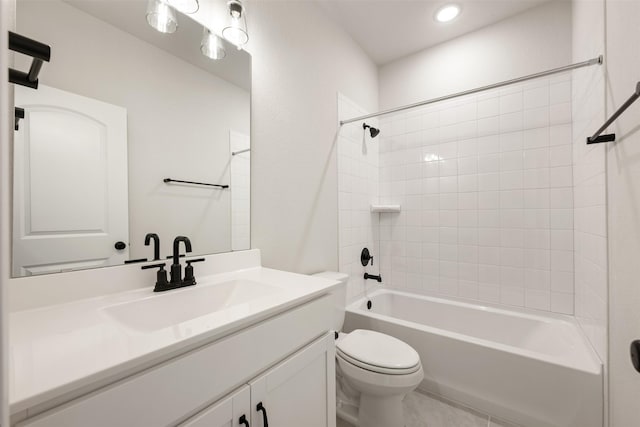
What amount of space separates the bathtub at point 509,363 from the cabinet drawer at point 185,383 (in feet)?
3.70

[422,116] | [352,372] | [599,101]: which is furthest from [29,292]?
[422,116]

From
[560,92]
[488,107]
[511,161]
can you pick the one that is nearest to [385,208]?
[511,161]

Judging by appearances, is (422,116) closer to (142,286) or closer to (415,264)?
(415,264)

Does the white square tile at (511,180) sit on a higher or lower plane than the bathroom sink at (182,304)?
higher

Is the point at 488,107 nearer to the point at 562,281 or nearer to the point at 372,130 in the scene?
the point at 372,130

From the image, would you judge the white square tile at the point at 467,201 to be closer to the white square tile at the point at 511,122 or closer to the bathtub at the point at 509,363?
the white square tile at the point at 511,122

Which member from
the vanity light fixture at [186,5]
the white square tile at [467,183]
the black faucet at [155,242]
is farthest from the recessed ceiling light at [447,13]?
the black faucet at [155,242]

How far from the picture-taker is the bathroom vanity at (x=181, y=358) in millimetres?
420

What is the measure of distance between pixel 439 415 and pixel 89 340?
1.71 m

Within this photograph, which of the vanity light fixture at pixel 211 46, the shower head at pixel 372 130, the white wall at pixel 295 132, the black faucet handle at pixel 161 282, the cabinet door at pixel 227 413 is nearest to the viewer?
the cabinet door at pixel 227 413

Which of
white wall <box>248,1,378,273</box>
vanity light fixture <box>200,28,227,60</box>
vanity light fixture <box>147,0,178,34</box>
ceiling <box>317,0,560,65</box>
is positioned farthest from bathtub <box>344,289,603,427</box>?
ceiling <box>317,0,560,65</box>

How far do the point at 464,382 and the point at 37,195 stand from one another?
2064 mm

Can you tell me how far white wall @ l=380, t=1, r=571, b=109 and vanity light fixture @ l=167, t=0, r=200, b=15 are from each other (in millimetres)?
1870

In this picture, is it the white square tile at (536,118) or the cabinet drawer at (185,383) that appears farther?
the white square tile at (536,118)
